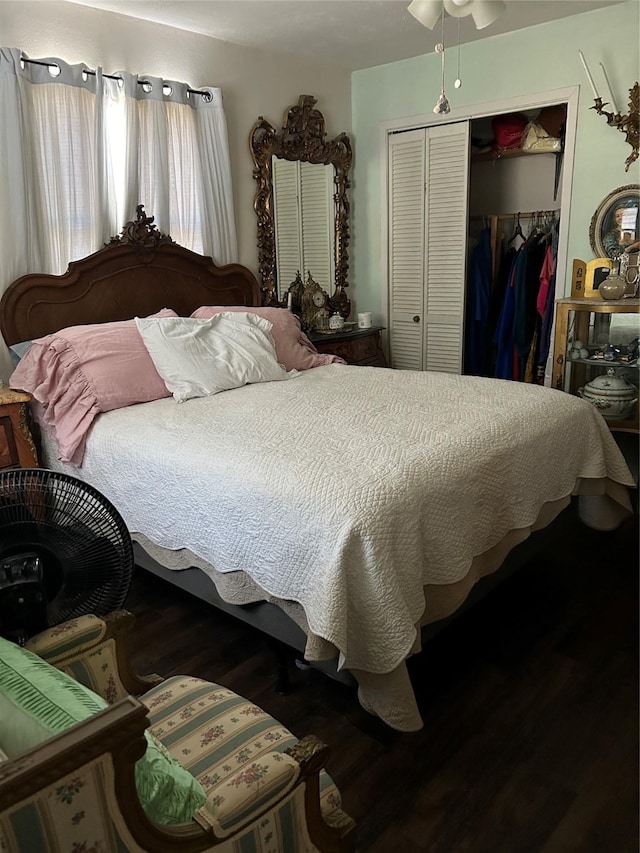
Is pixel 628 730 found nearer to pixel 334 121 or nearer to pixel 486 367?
pixel 486 367

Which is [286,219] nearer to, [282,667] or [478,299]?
[478,299]

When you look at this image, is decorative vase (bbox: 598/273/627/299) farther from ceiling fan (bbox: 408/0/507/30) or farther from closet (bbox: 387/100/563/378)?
ceiling fan (bbox: 408/0/507/30)

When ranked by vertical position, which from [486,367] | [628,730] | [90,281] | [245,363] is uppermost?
[90,281]

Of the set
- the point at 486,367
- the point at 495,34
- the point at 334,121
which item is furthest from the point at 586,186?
the point at 334,121

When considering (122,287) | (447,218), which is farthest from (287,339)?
(447,218)

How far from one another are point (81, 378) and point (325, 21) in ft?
7.64

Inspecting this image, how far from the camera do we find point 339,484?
173cm

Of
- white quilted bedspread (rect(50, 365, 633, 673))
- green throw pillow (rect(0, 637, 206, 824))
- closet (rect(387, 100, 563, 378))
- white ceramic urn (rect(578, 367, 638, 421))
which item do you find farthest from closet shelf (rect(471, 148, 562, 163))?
green throw pillow (rect(0, 637, 206, 824))

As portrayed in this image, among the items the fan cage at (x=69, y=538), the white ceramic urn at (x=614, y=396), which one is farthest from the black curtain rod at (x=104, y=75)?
the white ceramic urn at (x=614, y=396)

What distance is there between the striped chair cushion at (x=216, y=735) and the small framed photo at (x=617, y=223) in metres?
3.13

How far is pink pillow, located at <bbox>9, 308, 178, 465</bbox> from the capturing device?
2562 mm

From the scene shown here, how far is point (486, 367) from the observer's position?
15.2ft

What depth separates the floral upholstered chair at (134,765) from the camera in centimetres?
75

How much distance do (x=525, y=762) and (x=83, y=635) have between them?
122cm
